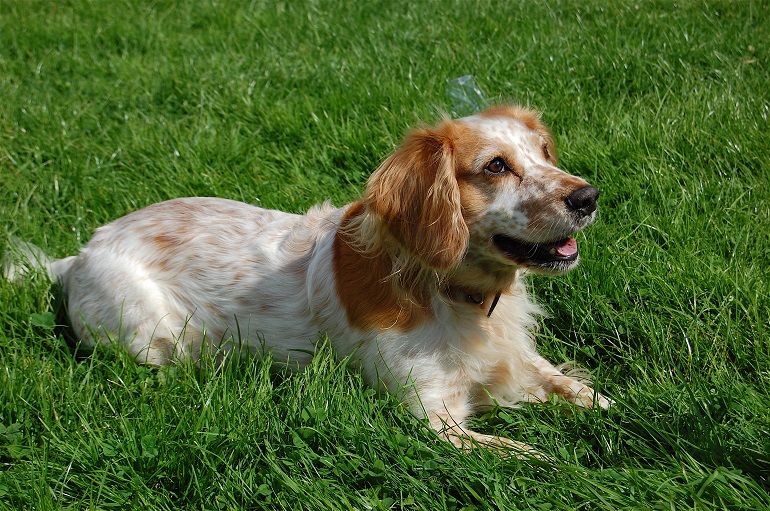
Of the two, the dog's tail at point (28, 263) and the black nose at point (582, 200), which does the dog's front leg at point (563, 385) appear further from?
the dog's tail at point (28, 263)

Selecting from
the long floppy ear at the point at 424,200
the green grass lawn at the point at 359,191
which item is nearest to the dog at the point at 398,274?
the long floppy ear at the point at 424,200

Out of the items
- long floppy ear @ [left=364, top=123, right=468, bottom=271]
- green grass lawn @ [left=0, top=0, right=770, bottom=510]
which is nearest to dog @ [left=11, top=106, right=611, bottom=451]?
long floppy ear @ [left=364, top=123, right=468, bottom=271]

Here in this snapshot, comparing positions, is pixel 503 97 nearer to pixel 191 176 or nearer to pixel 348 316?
pixel 191 176

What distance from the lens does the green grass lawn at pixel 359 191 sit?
2602mm

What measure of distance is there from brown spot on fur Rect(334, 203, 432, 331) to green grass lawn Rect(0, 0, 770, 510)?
0.23m

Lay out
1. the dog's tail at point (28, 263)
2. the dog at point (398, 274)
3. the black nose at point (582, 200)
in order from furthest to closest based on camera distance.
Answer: the dog's tail at point (28, 263) → the dog at point (398, 274) → the black nose at point (582, 200)

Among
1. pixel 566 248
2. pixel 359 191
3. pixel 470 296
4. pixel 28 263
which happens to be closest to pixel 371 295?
pixel 470 296

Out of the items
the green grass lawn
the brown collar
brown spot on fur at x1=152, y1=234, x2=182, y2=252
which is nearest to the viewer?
the green grass lawn

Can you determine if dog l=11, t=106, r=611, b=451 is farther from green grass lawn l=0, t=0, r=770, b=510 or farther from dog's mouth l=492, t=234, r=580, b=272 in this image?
green grass lawn l=0, t=0, r=770, b=510

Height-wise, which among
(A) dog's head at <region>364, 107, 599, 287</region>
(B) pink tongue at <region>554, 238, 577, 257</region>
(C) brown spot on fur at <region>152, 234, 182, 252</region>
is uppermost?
(A) dog's head at <region>364, 107, 599, 287</region>

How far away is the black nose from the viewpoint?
9.42ft

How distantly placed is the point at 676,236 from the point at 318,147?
7.46ft

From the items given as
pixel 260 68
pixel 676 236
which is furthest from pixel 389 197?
pixel 260 68

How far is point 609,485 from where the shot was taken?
2.45 m
